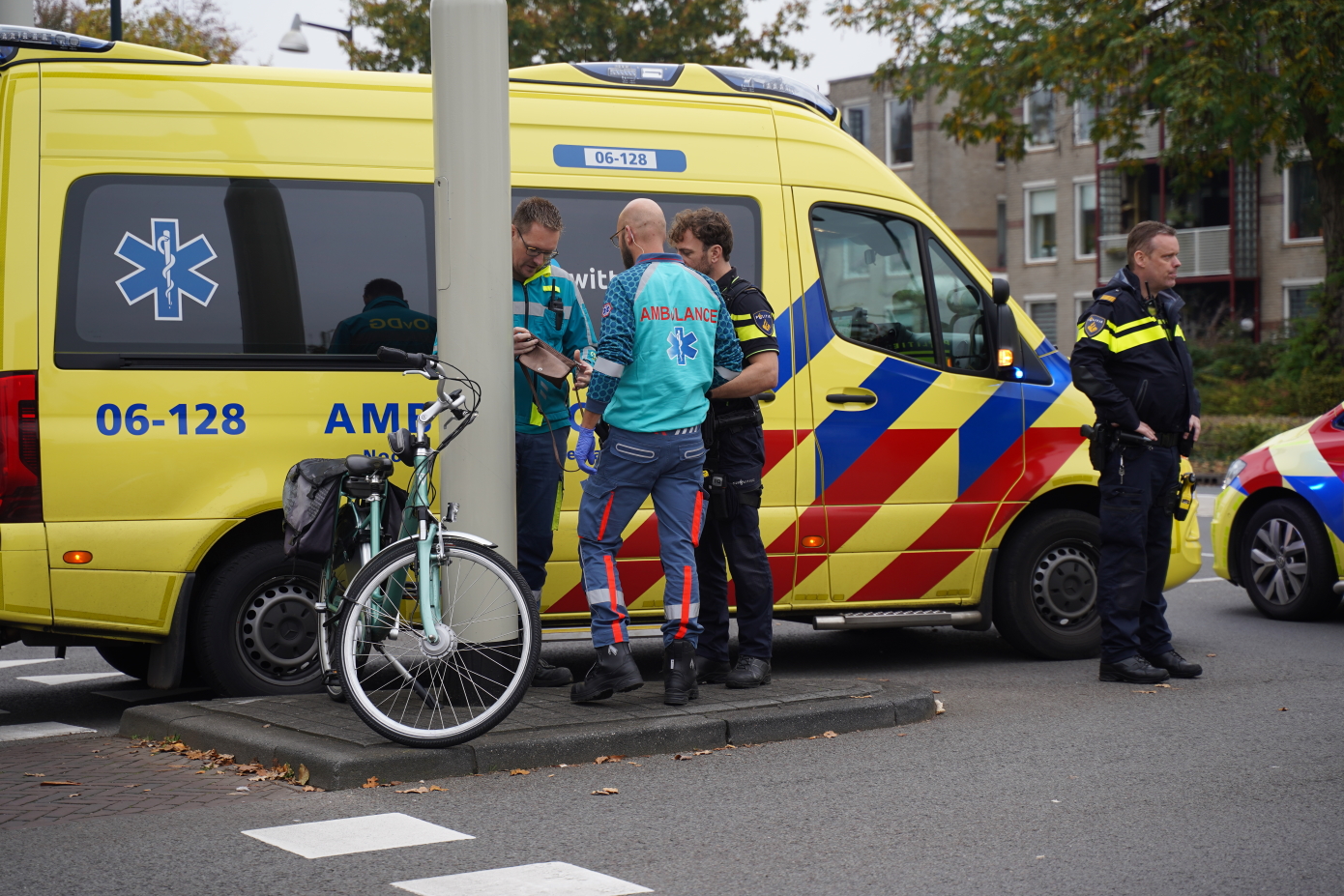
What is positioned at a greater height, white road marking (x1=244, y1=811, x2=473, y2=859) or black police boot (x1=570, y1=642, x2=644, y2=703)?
black police boot (x1=570, y1=642, x2=644, y2=703)

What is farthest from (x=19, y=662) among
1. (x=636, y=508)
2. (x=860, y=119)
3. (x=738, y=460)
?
(x=860, y=119)

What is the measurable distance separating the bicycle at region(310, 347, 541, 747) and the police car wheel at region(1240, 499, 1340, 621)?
5.73m

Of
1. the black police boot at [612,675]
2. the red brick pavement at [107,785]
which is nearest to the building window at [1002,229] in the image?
the black police boot at [612,675]

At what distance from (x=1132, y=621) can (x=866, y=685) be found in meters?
1.48

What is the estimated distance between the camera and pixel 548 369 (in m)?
6.15

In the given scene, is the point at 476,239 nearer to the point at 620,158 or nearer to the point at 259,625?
the point at 620,158

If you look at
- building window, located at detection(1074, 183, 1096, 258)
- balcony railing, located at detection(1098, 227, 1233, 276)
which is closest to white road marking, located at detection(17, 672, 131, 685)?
balcony railing, located at detection(1098, 227, 1233, 276)

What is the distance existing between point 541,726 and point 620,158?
2742mm

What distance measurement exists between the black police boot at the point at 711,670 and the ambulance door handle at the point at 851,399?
1389 millimetres

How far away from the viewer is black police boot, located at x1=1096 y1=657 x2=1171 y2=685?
6891 mm

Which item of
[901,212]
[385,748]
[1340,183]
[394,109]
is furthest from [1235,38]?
[385,748]

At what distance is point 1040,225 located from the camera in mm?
43938

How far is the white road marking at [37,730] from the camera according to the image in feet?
20.2

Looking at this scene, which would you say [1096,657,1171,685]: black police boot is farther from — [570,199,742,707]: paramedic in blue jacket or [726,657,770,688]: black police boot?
[570,199,742,707]: paramedic in blue jacket
